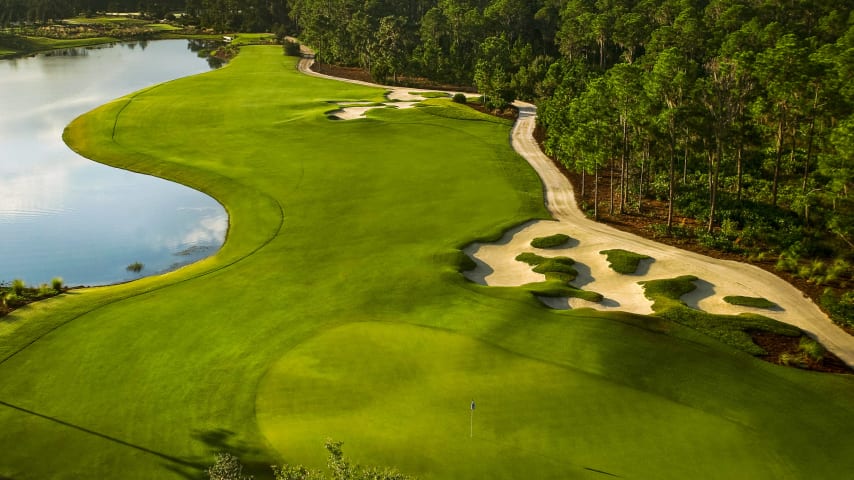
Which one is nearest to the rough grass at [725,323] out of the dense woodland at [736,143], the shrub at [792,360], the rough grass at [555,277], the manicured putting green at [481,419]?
the shrub at [792,360]

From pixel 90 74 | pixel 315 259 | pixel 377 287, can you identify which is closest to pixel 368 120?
pixel 315 259

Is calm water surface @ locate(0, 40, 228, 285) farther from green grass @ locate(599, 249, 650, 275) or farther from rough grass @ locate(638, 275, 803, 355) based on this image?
rough grass @ locate(638, 275, 803, 355)

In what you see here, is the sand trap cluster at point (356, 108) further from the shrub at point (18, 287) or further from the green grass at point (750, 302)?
the green grass at point (750, 302)

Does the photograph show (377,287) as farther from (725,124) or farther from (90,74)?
(90,74)

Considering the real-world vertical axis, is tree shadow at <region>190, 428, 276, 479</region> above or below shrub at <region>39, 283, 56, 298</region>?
below

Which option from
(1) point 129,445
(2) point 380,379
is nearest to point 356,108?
(2) point 380,379

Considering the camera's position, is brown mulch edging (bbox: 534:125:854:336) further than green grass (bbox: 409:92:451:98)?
No

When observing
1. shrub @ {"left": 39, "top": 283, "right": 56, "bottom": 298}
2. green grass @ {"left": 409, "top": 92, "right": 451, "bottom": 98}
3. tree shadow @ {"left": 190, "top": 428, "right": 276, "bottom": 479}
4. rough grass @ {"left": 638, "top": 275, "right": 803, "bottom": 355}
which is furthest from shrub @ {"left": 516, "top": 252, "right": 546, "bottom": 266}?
green grass @ {"left": 409, "top": 92, "right": 451, "bottom": 98}

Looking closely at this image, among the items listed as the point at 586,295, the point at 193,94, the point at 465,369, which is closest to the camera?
the point at 465,369
